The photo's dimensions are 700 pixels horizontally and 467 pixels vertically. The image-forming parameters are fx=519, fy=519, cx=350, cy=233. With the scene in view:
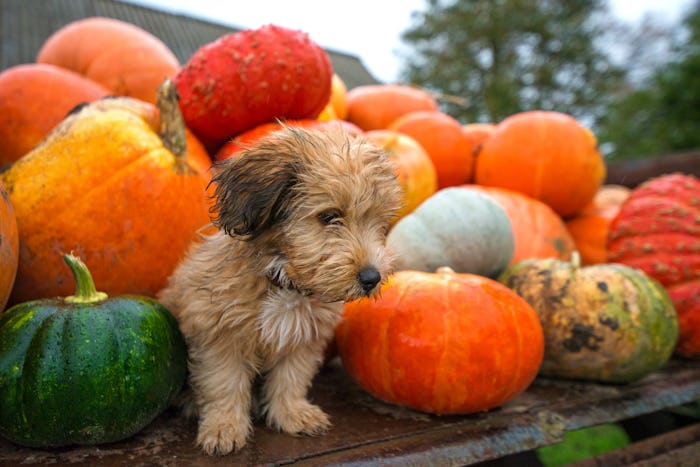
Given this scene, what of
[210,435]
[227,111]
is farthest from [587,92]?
[210,435]

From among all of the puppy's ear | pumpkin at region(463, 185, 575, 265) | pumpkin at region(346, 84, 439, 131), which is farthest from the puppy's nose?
pumpkin at region(346, 84, 439, 131)

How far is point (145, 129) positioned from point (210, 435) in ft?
6.18

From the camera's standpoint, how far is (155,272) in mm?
2938

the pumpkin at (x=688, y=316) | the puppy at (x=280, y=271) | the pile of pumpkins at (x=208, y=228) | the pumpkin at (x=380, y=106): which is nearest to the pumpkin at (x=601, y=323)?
the pile of pumpkins at (x=208, y=228)

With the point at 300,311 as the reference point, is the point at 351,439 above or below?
below

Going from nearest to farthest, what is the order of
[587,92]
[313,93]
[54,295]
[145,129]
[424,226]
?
[54,295] → [145,129] → [424,226] → [313,93] → [587,92]

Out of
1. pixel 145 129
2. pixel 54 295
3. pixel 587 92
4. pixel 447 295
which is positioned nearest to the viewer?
pixel 447 295

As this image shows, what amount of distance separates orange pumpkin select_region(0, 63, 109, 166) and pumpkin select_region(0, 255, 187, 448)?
2119 mm

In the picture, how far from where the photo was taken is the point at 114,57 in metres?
5.27

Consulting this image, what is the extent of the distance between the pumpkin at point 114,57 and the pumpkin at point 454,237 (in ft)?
10.00

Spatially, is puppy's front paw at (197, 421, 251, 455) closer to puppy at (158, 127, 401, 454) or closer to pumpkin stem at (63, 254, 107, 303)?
puppy at (158, 127, 401, 454)

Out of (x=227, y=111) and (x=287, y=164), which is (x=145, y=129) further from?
(x=287, y=164)

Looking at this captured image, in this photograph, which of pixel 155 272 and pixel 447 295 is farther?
pixel 155 272

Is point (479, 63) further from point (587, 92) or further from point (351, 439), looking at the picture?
point (351, 439)
